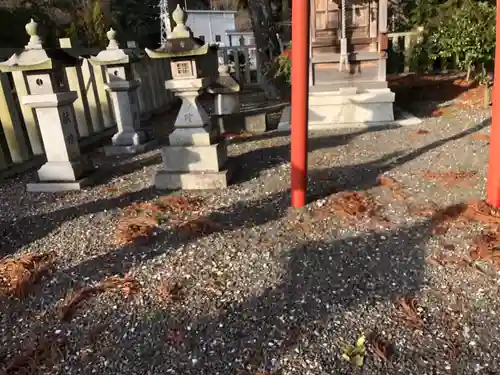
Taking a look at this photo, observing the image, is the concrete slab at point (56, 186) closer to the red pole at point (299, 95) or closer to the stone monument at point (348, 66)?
the red pole at point (299, 95)

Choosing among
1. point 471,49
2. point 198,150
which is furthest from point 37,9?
point 471,49

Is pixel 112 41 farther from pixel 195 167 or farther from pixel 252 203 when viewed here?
pixel 252 203

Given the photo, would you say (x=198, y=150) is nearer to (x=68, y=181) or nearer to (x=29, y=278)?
(x=68, y=181)

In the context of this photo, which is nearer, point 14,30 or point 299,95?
point 299,95

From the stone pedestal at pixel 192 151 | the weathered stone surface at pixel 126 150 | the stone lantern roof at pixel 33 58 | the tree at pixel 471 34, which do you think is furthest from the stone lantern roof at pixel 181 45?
the tree at pixel 471 34

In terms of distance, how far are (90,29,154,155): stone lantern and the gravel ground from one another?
2234 mm

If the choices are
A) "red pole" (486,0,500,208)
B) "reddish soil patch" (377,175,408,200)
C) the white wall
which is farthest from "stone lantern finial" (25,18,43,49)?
the white wall

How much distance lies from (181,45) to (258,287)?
2729 mm

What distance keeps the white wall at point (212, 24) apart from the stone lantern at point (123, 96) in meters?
18.6

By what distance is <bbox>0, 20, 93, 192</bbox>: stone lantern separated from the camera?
14.4ft

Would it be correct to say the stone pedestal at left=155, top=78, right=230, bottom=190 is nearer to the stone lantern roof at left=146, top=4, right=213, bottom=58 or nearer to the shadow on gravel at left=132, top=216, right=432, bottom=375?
the stone lantern roof at left=146, top=4, right=213, bottom=58

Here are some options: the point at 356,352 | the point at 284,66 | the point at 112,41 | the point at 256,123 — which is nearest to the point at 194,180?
the point at 356,352

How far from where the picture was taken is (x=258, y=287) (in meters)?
Result: 2.68

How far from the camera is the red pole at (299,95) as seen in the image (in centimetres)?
338
